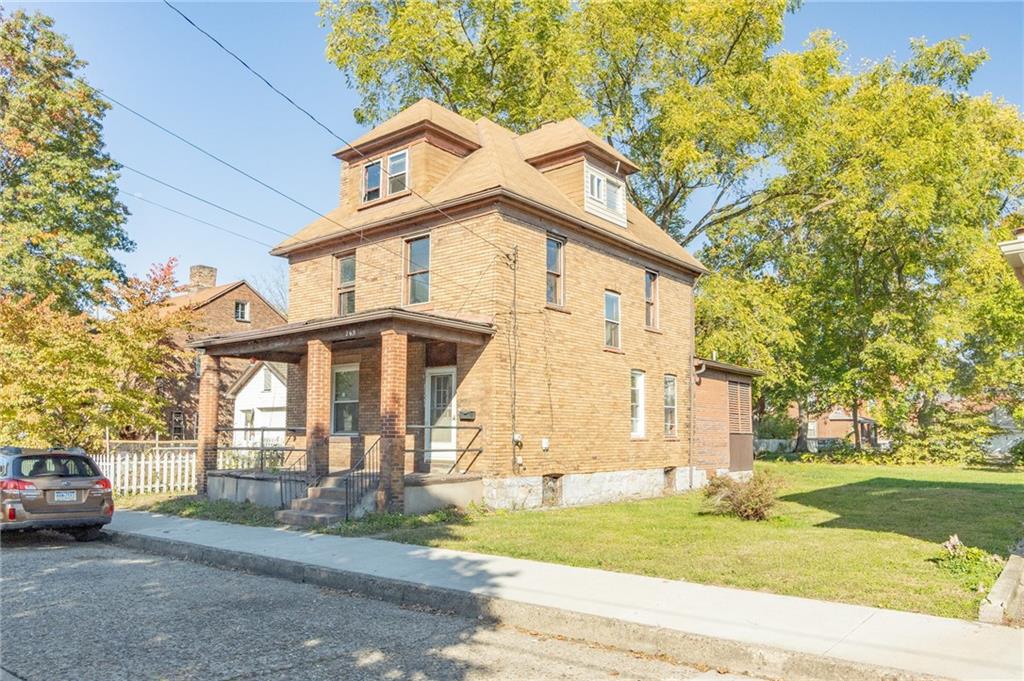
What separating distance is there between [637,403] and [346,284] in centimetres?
858

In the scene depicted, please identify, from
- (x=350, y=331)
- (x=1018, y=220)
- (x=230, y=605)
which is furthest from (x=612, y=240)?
(x=1018, y=220)

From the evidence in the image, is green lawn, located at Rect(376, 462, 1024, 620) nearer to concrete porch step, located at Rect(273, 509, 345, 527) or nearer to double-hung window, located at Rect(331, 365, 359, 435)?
concrete porch step, located at Rect(273, 509, 345, 527)

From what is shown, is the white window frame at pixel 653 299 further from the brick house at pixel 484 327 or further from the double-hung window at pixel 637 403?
the double-hung window at pixel 637 403

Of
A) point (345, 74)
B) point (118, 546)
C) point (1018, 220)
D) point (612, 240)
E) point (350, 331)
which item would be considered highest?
point (345, 74)

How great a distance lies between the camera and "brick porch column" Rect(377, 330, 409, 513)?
13.7 m

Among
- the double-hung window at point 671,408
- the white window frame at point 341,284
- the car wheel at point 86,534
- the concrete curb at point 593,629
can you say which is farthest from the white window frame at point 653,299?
the car wheel at point 86,534

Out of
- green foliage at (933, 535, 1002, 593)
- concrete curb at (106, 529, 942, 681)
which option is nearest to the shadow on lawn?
green foliage at (933, 535, 1002, 593)

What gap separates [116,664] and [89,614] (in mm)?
2000

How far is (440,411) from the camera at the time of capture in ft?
55.1

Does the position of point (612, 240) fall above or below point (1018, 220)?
below

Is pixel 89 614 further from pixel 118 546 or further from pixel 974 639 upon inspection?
pixel 974 639

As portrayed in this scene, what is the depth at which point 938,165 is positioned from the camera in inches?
1187

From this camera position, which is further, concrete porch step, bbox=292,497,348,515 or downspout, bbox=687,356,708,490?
downspout, bbox=687,356,708,490

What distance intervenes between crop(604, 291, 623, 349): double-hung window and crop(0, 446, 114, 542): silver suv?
11977 mm
